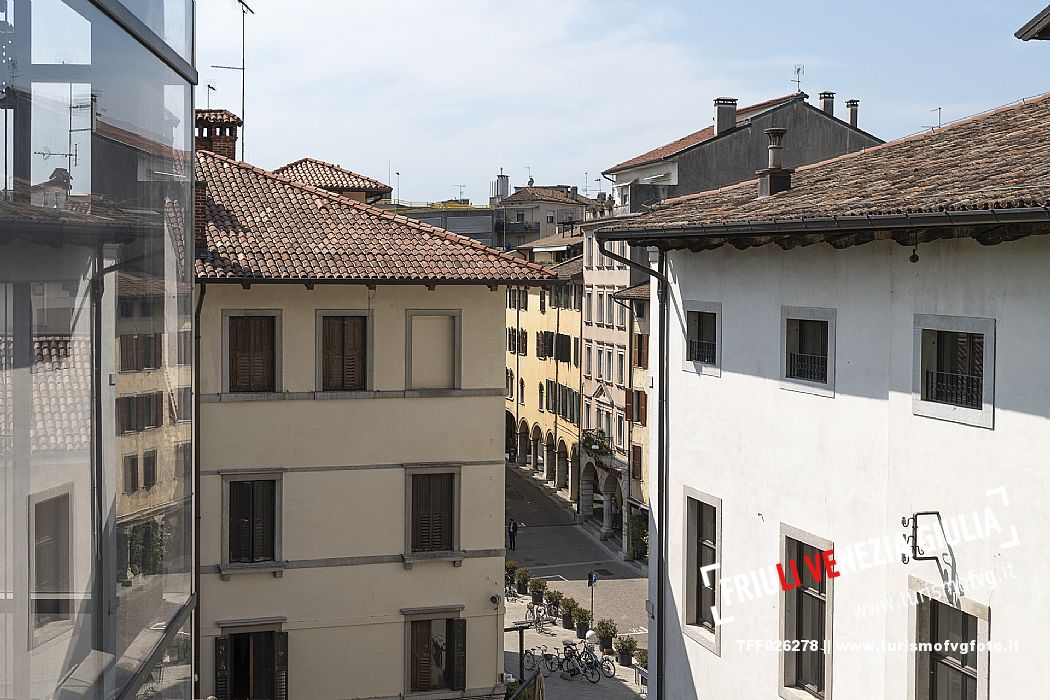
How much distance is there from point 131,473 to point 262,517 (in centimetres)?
1171

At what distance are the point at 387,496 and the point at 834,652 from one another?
7942mm

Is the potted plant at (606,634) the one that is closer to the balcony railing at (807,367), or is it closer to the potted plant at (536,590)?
the potted plant at (536,590)

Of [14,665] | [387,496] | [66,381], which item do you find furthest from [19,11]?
[387,496]

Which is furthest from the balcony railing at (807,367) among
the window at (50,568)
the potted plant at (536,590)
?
the potted plant at (536,590)

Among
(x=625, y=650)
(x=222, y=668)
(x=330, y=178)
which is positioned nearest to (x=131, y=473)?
(x=222, y=668)

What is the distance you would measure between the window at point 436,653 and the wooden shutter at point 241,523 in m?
2.74

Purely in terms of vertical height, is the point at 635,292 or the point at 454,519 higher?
the point at 635,292

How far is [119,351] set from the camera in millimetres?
4891

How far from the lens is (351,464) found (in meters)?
16.6

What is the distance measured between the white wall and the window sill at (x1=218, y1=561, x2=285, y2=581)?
6.05 metres

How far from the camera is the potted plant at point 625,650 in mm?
27766

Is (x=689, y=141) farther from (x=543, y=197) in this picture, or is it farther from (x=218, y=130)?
(x=543, y=197)

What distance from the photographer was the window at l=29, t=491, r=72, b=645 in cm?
390

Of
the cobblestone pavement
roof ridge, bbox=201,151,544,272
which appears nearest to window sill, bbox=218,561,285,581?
roof ridge, bbox=201,151,544,272
